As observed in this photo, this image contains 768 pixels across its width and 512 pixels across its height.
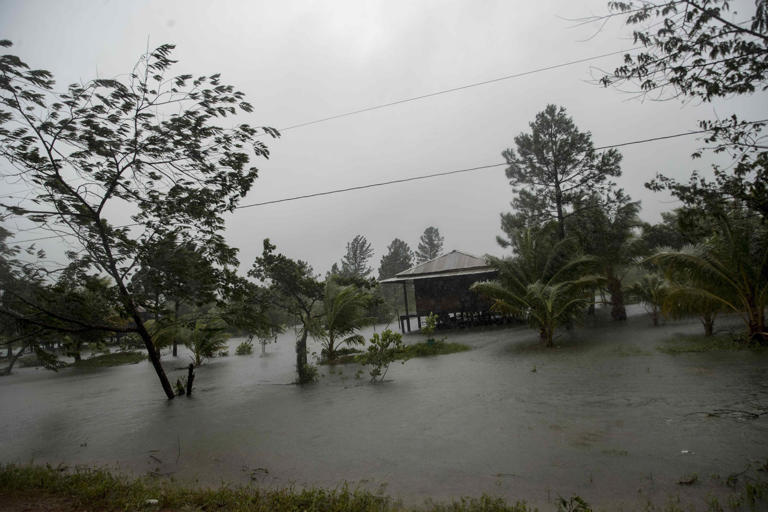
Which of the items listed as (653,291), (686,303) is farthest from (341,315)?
(653,291)

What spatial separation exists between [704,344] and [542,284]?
375cm

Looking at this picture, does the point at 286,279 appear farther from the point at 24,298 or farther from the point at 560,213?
the point at 560,213

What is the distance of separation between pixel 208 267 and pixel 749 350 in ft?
32.1

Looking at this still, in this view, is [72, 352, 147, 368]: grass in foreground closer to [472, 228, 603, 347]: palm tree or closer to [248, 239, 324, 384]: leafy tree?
[248, 239, 324, 384]: leafy tree

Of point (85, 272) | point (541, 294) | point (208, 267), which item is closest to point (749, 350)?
point (541, 294)

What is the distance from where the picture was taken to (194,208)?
674cm

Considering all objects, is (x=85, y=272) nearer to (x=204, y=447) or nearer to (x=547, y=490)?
(x=204, y=447)

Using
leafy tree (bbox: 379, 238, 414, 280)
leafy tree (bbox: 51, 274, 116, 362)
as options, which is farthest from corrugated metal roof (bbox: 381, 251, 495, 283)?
leafy tree (bbox: 379, 238, 414, 280)

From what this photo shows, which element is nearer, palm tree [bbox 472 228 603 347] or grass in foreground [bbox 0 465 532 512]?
grass in foreground [bbox 0 465 532 512]

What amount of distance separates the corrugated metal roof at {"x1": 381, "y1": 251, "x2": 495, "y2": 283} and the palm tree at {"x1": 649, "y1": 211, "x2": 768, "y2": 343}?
29.7 feet

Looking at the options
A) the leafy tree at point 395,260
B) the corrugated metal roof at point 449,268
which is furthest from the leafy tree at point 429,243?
the corrugated metal roof at point 449,268

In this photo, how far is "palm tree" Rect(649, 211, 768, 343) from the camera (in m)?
7.86

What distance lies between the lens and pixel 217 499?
3410mm

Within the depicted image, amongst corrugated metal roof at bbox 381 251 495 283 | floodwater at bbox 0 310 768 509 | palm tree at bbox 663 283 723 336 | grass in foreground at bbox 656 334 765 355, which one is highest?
corrugated metal roof at bbox 381 251 495 283
